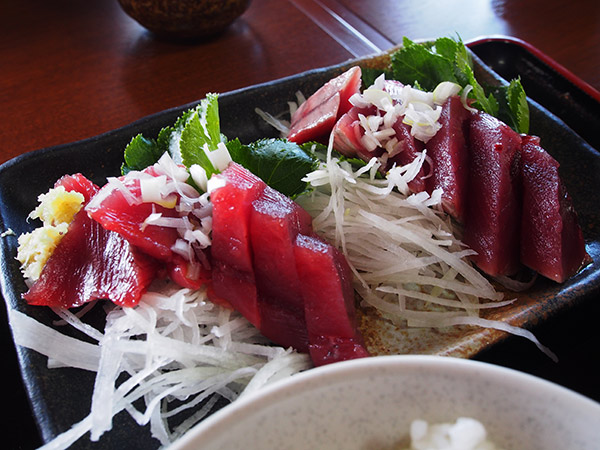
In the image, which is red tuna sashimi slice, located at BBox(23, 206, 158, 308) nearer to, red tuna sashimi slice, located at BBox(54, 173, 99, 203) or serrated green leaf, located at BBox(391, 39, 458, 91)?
red tuna sashimi slice, located at BBox(54, 173, 99, 203)

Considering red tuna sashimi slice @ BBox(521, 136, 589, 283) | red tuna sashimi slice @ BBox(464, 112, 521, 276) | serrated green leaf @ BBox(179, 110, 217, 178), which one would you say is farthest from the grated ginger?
red tuna sashimi slice @ BBox(521, 136, 589, 283)

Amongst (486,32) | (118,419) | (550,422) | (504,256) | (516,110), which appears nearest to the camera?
(550,422)

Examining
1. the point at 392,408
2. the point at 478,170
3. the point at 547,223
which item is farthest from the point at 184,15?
the point at 392,408

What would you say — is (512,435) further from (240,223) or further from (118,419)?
(118,419)

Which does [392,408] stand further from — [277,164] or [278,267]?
[277,164]

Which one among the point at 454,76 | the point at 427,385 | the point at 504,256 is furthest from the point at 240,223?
the point at 454,76

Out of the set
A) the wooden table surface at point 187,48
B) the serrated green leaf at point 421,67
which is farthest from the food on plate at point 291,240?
the wooden table surface at point 187,48
